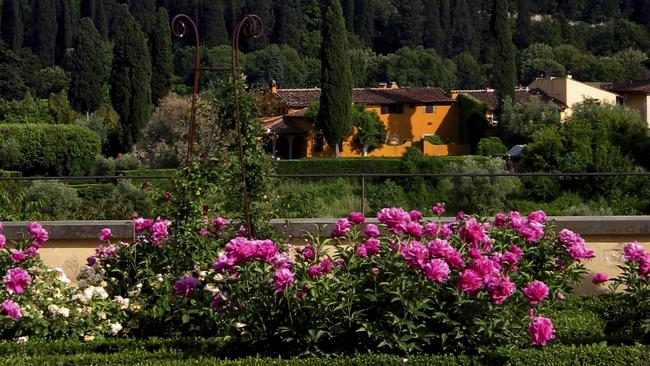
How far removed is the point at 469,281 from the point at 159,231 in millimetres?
2270

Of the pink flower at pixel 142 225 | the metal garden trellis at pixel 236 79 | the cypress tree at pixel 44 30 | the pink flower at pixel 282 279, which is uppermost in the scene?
the cypress tree at pixel 44 30

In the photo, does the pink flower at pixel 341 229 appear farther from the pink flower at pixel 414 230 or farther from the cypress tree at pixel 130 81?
the cypress tree at pixel 130 81

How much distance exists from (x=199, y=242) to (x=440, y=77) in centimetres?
8897

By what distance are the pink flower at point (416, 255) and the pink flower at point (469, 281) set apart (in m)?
0.18

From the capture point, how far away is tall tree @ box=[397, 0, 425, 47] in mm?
114000

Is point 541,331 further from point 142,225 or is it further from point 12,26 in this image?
point 12,26

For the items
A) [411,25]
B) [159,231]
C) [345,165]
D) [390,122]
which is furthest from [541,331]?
[411,25]

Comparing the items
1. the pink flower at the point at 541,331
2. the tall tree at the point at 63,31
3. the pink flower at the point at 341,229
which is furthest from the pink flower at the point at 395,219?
the tall tree at the point at 63,31

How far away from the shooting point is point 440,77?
9375cm

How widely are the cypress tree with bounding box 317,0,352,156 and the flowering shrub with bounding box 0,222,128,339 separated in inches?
1524

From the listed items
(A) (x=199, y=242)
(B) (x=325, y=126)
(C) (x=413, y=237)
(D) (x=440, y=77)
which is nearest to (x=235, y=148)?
(A) (x=199, y=242)

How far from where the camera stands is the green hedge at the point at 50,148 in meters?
35.7

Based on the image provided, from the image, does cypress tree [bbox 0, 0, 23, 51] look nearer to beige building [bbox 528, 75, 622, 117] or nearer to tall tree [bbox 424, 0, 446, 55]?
tall tree [bbox 424, 0, 446, 55]

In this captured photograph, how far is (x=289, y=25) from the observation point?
10156 centimetres
